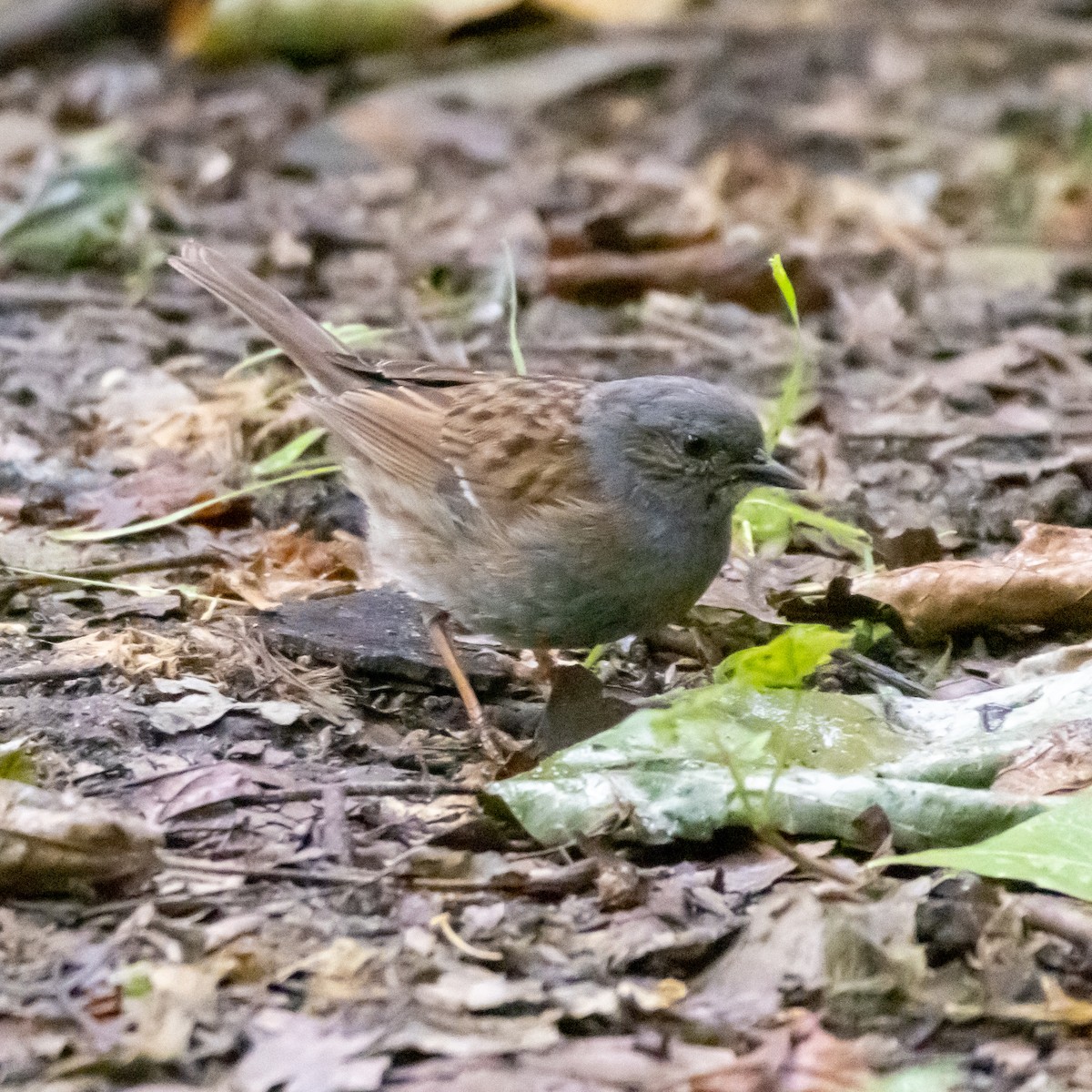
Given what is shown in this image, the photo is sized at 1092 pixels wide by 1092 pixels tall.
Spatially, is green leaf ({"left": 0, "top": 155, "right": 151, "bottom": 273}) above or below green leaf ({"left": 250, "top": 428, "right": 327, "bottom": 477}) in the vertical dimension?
above

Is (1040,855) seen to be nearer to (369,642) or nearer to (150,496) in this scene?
(369,642)

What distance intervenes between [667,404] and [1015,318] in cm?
362

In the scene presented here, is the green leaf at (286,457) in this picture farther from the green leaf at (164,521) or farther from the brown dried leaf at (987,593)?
the brown dried leaf at (987,593)

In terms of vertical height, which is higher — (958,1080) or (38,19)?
(38,19)

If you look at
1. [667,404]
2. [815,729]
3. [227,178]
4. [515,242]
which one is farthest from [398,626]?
[227,178]

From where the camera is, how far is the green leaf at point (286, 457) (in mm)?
5562

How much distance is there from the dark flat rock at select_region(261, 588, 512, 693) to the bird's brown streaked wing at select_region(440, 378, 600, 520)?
479 millimetres

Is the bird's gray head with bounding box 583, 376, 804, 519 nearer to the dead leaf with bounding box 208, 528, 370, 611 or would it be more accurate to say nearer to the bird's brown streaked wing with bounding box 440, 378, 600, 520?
the bird's brown streaked wing with bounding box 440, 378, 600, 520

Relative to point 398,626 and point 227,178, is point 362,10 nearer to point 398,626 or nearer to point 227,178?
point 227,178

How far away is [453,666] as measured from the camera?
4.57m

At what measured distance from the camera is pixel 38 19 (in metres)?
10.2

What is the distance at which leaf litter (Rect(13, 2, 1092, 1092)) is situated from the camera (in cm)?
312

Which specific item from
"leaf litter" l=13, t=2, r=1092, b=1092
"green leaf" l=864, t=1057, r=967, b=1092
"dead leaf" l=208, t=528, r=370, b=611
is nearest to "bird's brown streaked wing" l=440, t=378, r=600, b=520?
"leaf litter" l=13, t=2, r=1092, b=1092

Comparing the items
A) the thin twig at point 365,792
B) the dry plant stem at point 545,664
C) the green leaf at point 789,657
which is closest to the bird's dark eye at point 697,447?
the dry plant stem at point 545,664
